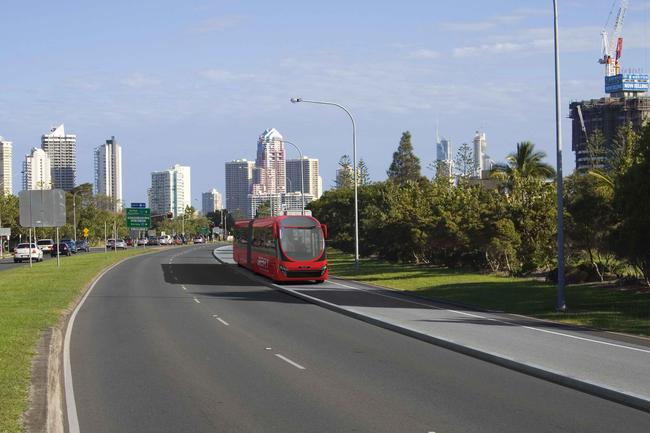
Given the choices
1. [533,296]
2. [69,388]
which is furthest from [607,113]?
[69,388]

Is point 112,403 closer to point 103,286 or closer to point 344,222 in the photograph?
point 103,286

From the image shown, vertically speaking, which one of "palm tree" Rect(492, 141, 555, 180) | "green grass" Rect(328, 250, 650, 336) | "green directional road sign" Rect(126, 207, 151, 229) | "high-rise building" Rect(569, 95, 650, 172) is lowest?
"green grass" Rect(328, 250, 650, 336)

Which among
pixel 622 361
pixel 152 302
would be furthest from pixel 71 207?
pixel 622 361

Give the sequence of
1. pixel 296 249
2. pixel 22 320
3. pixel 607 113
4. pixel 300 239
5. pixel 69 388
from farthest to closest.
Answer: pixel 607 113 → pixel 300 239 → pixel 296 249 → pixel 22 320 → pixel 69 388

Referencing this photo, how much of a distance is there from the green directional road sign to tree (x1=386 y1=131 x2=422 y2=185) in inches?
1263

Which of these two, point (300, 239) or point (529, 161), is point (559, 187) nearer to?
point (300, 239)

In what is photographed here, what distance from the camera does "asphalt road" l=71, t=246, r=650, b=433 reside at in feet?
31.1

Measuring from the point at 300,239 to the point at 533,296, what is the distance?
12.2 meters

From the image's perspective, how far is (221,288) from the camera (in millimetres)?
35656

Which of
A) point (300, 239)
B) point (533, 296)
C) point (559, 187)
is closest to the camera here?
point (559, 187)

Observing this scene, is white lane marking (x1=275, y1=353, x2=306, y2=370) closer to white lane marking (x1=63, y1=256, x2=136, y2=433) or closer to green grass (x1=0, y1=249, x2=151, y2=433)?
white lane marking (x1=63, y1=256, x2=136, y2=433)

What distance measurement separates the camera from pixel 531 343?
16.5 metres

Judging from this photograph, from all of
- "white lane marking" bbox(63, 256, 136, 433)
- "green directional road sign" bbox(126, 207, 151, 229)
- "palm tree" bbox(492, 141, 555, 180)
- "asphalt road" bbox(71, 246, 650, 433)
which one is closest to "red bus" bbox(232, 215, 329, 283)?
"asphalt road" bbox(71, 246, 650, 433)

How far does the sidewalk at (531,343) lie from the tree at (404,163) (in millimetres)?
77907
